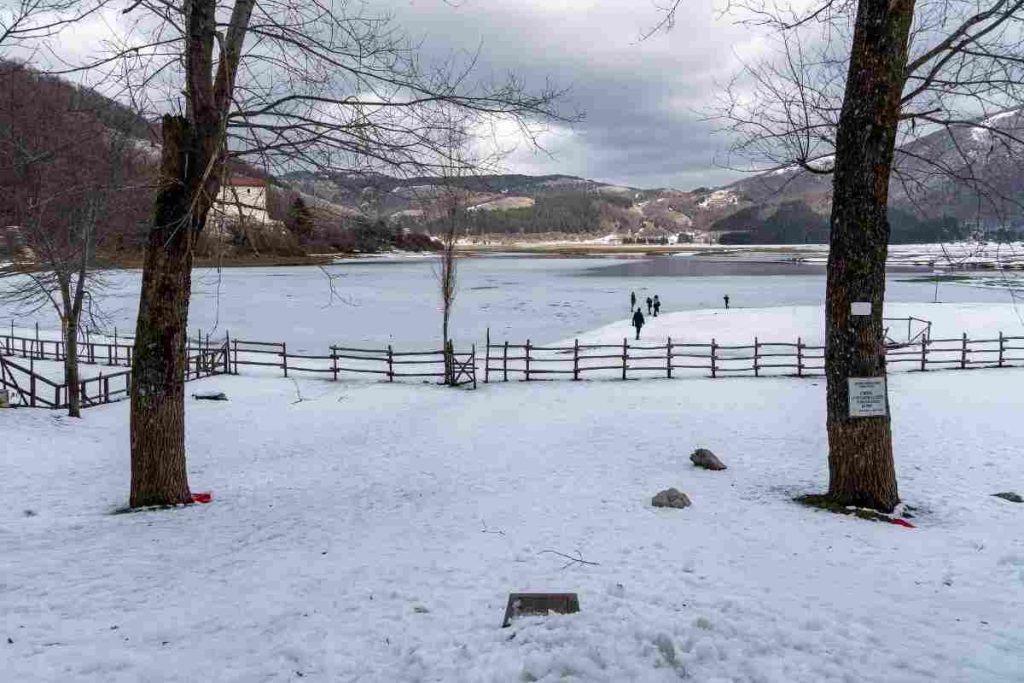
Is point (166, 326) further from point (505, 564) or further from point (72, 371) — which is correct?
point (72, 371)

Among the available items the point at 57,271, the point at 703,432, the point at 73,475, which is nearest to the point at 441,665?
the point at 73,475

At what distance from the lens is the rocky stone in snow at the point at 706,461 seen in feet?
33.2

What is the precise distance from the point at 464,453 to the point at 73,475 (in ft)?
19.2

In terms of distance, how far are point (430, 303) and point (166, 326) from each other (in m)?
38.8

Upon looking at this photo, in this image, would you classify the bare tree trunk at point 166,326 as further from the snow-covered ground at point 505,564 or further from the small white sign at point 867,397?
the small white sign at point 867,397

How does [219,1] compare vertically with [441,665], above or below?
above

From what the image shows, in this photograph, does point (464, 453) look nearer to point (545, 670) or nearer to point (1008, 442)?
point (545, 670)

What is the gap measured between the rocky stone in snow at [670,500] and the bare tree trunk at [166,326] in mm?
5464

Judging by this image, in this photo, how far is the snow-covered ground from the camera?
4066 millimetres

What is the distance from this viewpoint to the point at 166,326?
7.29 m

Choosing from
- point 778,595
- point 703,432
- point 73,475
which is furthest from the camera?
point 703,432

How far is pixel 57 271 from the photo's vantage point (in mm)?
14922

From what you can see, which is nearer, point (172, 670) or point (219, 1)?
point (172, 670)

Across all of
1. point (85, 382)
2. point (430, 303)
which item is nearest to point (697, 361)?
point (85, 382)
